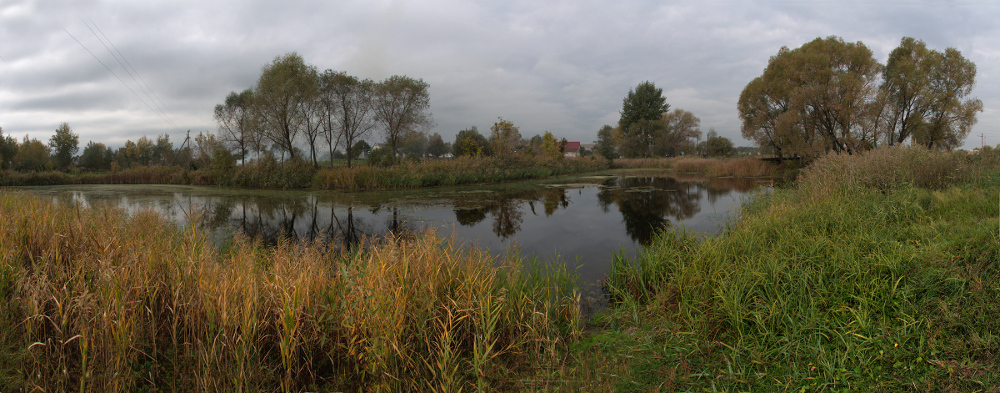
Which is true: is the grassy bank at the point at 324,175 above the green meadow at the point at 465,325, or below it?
above

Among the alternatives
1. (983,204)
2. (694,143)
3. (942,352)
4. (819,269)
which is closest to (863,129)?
(983,204)

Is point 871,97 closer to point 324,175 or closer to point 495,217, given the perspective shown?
point 495,217

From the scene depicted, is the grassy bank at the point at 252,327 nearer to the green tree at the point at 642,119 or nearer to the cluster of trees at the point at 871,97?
the cluster of trees at the point at 871,97

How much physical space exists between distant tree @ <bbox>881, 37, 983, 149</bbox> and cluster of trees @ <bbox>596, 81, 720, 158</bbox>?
29453 millimetres

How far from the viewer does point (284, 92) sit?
2572 centimetres

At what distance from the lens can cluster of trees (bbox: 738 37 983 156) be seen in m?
22.4

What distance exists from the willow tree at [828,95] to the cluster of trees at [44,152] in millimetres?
53836

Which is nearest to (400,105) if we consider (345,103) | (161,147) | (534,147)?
(345,103)

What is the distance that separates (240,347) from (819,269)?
16.9 ft

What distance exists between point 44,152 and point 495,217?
5141 cm

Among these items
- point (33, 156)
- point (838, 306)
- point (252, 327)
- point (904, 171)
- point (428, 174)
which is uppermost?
point (33, 156)

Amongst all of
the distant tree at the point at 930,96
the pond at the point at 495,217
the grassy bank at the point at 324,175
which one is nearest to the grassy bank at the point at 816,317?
the pond at the point at 495,217

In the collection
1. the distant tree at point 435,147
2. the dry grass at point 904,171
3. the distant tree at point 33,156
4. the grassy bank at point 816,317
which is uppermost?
the distant tree at point 435,147

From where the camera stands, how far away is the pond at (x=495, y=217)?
7.62 m
